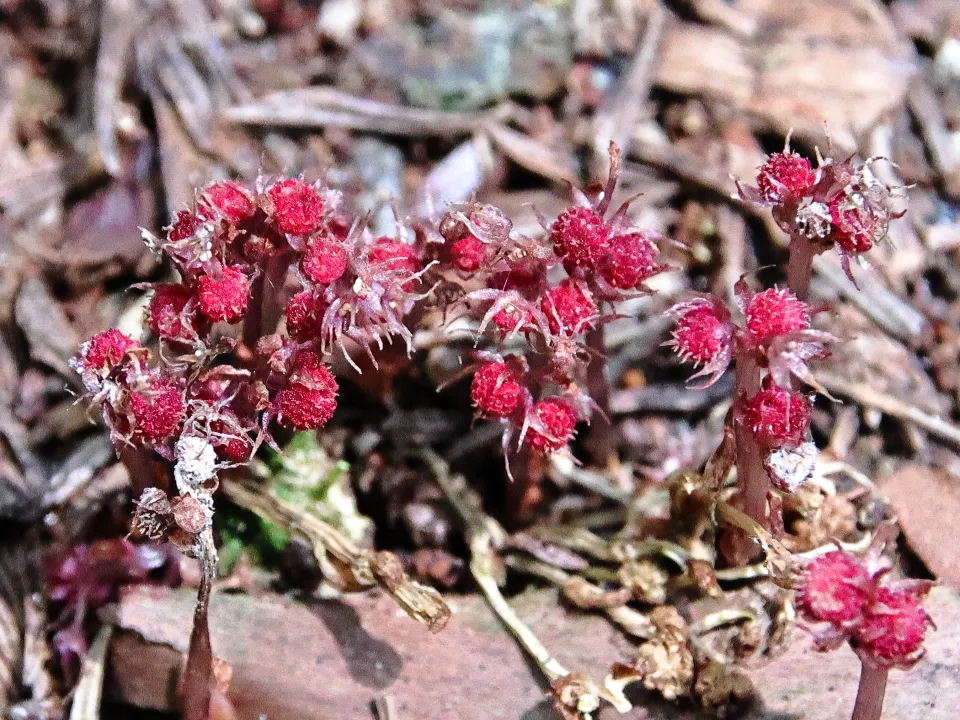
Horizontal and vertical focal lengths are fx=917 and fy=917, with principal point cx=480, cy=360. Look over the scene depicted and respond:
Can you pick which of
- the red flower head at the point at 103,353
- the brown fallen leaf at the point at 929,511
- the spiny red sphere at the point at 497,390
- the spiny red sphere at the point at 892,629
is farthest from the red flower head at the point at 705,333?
the red flower head at the point at 103,353

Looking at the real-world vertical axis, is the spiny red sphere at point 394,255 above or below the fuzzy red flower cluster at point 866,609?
above

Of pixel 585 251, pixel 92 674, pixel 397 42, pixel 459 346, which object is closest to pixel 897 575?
pixel 585 251

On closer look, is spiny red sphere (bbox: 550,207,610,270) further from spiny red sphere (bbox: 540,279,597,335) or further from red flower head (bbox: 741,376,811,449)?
red flower head (bbox: 741,376,811,449)

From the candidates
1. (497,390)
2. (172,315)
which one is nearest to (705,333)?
(497,390)

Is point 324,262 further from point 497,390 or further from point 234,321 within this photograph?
point 497,390

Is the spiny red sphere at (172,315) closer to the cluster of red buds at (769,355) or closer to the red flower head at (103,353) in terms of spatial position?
the red flower head at (103,353)

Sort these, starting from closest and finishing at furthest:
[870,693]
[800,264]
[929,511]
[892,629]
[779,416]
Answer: [892,629] → [870,693] → [779,416] → [800,264] → [929,511]

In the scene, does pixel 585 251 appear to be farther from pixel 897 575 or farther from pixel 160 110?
pixel 160 110
